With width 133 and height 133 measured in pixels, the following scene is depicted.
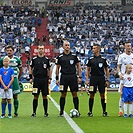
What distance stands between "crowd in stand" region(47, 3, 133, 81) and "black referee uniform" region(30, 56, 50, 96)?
84.1 feet

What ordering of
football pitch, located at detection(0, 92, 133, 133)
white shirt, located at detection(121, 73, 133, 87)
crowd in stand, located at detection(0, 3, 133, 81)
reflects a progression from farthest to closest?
crowd in stand, located at detection(0, 3, 133, 81) → white shirt, located at detection(121, 73, 133, 87) → football pitch, located at detection(0, 92, 133, 133)

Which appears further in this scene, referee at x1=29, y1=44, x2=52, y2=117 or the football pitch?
referee at x1=29, y1=44, x2=52, y2=117

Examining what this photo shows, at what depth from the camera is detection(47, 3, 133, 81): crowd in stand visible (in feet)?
145

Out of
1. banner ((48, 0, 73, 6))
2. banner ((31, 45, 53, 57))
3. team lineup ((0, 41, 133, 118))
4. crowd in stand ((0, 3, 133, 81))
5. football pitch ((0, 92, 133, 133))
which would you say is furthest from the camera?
banner ((48, 0, 73, 6))

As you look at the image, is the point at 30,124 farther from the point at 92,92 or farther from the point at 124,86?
the point at 124,86

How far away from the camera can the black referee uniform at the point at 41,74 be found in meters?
14.6

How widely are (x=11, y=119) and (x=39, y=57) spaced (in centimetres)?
209

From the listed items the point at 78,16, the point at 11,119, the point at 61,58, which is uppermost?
the point at 78,16

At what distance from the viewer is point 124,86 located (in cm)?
1505

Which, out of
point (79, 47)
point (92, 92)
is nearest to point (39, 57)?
point (92, 92)

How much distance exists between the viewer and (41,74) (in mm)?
14602

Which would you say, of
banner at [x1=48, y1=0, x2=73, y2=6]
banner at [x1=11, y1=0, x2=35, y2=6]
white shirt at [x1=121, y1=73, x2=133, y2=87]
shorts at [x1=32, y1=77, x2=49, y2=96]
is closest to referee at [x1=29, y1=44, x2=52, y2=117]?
shorts at [x1=32, y1=77, x2=49, y2=96]

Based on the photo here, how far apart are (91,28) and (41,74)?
35.6 metres

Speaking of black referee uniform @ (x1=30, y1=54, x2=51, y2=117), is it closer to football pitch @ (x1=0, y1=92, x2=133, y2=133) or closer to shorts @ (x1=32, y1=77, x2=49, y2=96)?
shorts @ (x1=32, y1=77, x2=49, y2=96)
